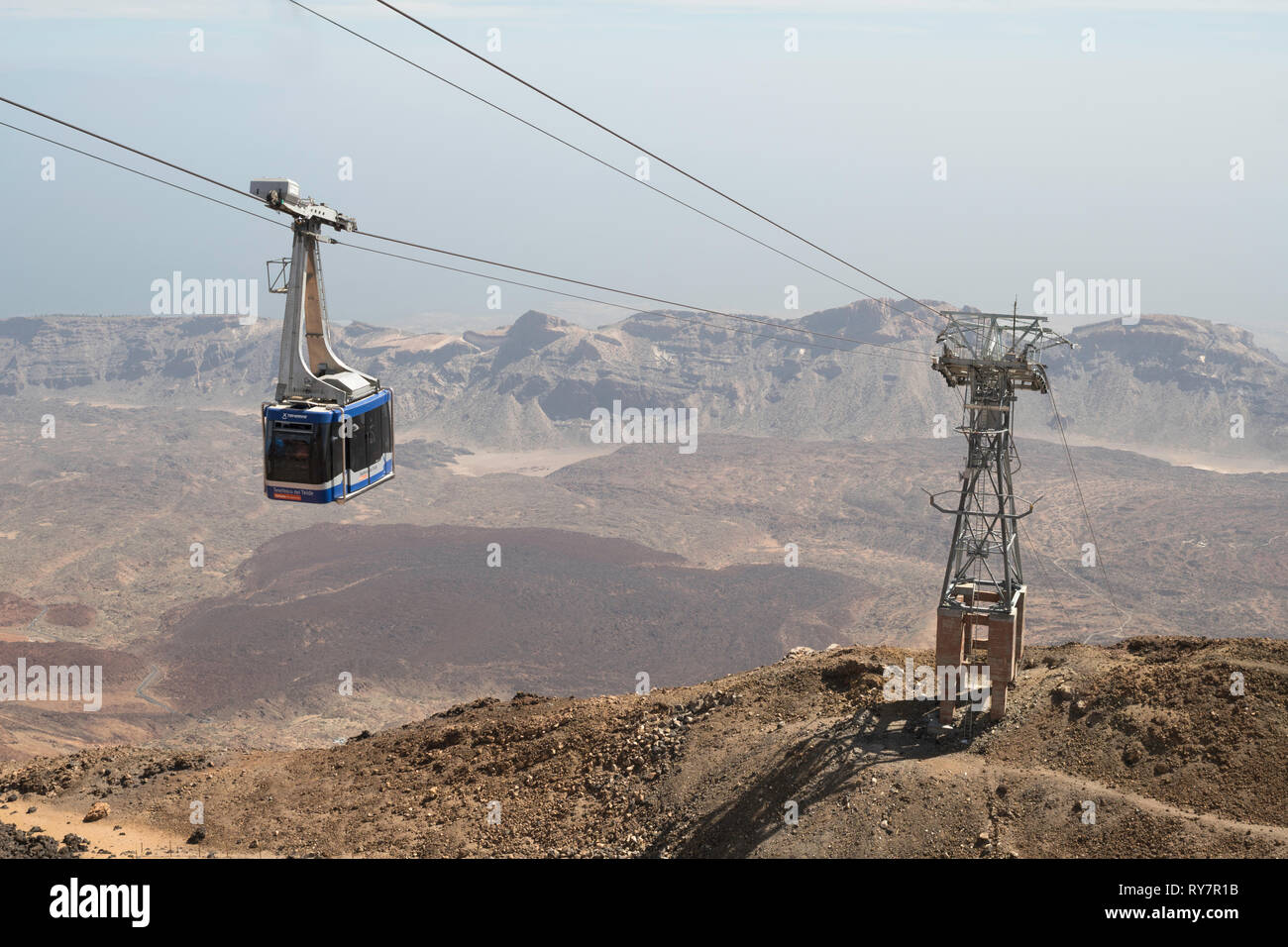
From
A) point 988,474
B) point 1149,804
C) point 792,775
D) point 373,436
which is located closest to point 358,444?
point 373,436

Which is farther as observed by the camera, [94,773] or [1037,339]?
[94,773]

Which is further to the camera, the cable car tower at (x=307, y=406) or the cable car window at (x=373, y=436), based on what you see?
the cable car window at (x=373, y=436)

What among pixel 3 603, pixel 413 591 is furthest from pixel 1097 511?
pixel 3 603

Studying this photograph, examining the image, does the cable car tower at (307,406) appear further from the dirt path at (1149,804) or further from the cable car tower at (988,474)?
the dirt path at (1149,804)

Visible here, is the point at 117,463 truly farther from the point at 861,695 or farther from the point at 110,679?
the point at 861,695

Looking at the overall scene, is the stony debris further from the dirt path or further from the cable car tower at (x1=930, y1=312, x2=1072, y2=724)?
the dirt path
